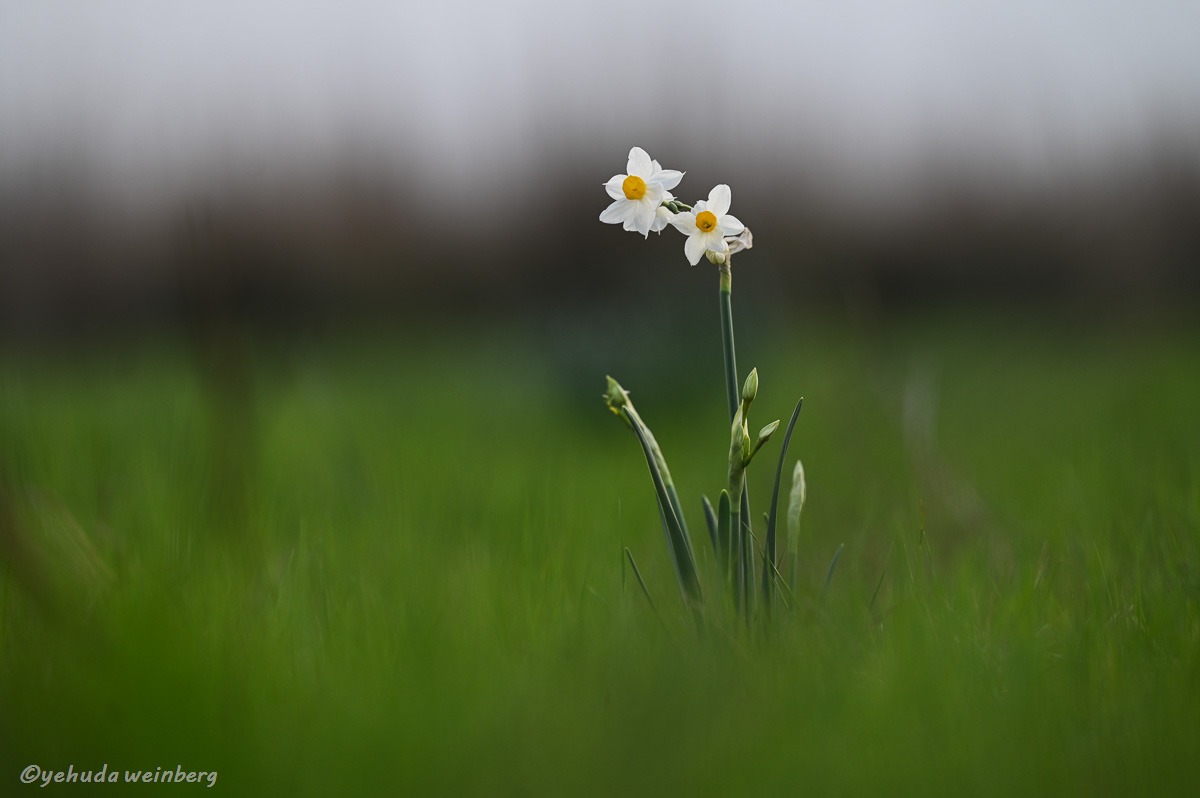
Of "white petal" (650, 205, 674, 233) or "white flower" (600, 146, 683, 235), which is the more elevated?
"white flower" (600, 146, 683, 235)

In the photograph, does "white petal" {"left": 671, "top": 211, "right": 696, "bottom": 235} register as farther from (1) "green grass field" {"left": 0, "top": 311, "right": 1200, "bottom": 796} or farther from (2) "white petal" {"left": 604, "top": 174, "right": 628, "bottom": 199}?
(1) "green grass field" {"left": 0, "top": 311, "right": 1200, "bottom": 796}

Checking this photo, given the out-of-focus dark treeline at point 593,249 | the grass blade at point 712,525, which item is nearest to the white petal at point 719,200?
the grass blade at point 712,525

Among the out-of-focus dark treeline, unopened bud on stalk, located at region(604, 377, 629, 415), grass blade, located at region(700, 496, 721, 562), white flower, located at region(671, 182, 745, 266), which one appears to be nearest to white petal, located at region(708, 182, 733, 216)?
white flower, located at region(671, 182, 745, 266)

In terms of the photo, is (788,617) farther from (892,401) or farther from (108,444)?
(892,401)

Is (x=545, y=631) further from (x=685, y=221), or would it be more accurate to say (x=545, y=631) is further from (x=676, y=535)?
(x=685, y=221)

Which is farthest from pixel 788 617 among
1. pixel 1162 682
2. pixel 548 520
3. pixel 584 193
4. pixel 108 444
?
pixel 584 193

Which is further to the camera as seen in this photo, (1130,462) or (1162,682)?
(1130,462)
